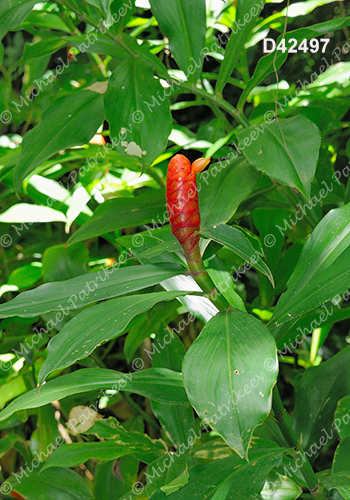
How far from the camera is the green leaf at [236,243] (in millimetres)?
432

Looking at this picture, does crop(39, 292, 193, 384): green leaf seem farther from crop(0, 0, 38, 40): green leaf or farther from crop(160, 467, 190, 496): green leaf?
crop(0, 0, 38, 40): green leaf

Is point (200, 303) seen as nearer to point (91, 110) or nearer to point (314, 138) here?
point (314, 138)

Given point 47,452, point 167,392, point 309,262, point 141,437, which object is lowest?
point 47,452

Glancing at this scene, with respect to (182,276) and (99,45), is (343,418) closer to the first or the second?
(182,276)

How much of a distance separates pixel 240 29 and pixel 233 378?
1.78 ft

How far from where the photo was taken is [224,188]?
64 cm

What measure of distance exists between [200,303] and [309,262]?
157 mm

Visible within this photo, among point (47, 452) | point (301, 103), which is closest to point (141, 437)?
point (47, 452)

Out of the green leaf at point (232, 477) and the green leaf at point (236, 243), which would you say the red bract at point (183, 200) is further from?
the green leaf at point (232, 477)

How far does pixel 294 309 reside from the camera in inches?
19.6

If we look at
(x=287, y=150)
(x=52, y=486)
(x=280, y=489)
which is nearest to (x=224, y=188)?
(x=287, y=150)

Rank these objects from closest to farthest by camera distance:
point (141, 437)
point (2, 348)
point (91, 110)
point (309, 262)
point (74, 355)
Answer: point (74, 355) < point (309, 262) < point (91, 110) < point (141, 437) < point (2, 348)

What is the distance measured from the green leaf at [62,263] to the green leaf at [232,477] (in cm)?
46

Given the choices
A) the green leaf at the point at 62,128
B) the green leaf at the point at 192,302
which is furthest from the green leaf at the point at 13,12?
the green leaf at the point at 192,302
